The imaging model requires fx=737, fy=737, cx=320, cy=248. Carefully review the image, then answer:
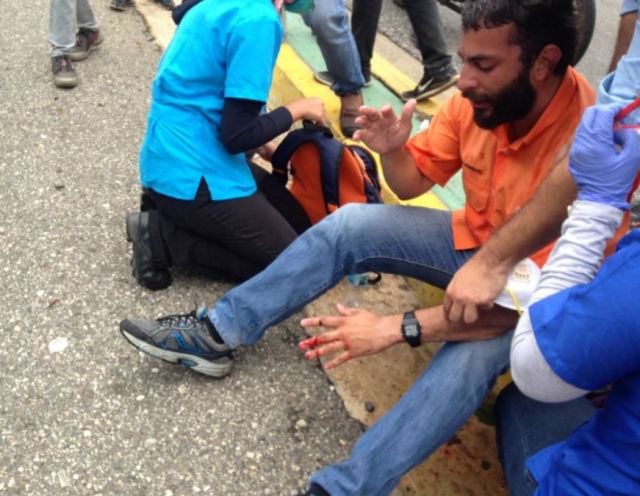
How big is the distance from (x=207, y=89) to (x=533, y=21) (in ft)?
3.85

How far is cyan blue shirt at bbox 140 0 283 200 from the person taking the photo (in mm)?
2467

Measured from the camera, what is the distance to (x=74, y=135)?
3.80 meters

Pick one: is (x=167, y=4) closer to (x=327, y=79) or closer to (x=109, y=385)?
(x=327, y=79)

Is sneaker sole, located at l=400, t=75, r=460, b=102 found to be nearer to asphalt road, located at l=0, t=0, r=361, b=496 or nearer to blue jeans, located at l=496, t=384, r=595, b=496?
asphalt road, located at l=0, t=0, r=361, b=496

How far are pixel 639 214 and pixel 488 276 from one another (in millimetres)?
1223

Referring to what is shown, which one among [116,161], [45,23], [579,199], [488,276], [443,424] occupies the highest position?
[579,199]

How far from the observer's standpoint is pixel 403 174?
2393mm

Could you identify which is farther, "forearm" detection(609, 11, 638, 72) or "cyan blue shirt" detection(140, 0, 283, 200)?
"forearm" detection(609, 11, 638, 72)

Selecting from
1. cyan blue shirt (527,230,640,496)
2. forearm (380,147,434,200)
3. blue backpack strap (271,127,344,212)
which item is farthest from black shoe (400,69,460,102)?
cyan blue shirt (527,230,640,496)

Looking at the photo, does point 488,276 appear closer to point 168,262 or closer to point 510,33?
point 510,33

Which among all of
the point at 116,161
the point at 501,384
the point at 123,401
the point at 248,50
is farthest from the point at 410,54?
the point at 123,401

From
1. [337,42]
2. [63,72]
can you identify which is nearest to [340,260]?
[337,42]

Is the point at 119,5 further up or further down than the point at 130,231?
further down

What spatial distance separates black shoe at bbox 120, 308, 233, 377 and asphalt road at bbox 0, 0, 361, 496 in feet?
0.32
